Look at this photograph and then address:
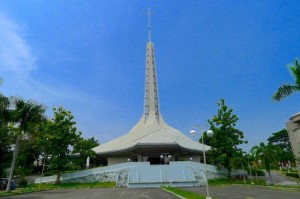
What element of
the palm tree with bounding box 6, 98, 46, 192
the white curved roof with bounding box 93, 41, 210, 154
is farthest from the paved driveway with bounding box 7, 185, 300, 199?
the white curved roof with bounding box 93, 41, 210, 154

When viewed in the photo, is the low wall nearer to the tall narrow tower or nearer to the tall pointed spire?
the tall narrow tower

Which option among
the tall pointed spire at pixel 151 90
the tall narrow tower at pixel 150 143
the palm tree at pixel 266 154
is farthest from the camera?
the tall pointed spire at pixel 151 90

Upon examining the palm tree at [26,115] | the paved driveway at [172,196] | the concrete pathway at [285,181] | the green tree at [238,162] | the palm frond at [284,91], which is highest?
the palm tree at [26,115]

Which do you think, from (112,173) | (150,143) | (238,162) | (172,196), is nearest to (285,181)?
(238,162)

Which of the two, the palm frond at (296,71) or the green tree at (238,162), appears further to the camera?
the green tree at (238,162)

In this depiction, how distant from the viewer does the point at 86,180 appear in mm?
40844

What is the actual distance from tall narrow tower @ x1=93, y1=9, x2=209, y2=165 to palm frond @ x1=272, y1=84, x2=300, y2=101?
3122 centimetres

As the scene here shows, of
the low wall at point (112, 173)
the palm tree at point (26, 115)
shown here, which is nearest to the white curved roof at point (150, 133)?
the low wall at point (112, 173)

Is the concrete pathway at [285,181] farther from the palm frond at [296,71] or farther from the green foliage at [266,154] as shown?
the palm frond at [296,71]

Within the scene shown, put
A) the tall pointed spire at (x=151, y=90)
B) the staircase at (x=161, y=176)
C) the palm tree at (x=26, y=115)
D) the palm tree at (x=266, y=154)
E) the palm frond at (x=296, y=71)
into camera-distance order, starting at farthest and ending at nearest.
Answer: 1. the tall pointed spire at (x=151, y=90)
2. the palm tree at (x=266, y=154)
3. the staircase at (x=161, y=176)
4. the palm tree at (x=26, y=115)
5. the palm frond at (x=296, y=71)

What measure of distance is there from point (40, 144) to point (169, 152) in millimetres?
25189

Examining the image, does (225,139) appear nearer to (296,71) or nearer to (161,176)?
(161,176)

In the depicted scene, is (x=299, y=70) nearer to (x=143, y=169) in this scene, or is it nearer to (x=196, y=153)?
(x=143, y=169)

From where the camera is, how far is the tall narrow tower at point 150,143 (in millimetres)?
48469
